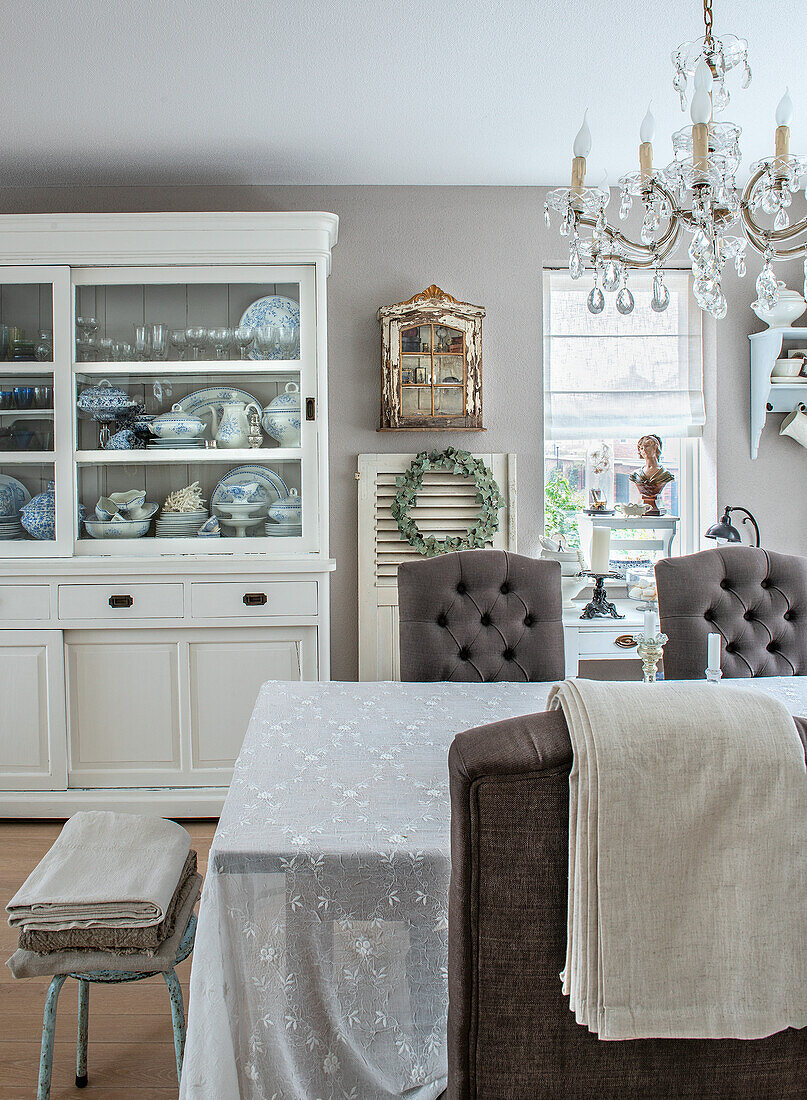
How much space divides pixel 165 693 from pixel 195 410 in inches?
42.2

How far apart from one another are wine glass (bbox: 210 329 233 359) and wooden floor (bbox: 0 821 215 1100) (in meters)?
2.06

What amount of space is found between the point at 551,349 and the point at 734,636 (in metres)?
1.73

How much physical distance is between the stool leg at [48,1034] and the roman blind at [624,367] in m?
2.70

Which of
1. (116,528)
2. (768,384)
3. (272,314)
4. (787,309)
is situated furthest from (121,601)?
(787,309)

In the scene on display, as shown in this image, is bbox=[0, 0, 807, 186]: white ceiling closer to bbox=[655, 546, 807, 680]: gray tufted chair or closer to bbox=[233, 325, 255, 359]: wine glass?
bbox=[233, 325, 255, 359]: wine glass

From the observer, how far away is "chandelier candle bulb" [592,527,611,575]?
122 inches

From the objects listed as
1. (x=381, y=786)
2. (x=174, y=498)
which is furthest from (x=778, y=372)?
(x=381, y=786)

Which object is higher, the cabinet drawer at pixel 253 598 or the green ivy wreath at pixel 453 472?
the green ivy wreath at pixel 453 472

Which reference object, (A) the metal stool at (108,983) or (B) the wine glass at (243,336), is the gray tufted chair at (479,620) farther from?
(B) the wine glass at (243,336)

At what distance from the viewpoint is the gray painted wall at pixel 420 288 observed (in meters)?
3.39

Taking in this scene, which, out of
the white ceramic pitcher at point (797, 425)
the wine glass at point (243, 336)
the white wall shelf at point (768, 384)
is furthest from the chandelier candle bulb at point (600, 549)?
the wine glass at point (243, 336)

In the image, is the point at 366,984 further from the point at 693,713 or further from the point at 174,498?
the point at 174,498

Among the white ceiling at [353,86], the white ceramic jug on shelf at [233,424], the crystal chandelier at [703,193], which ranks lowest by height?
the white ceramic jug on shelf at [233,424]

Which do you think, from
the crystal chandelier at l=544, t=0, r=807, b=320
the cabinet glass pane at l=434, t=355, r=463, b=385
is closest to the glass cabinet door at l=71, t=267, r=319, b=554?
the cabinet glass pane at l=434, t=355, r=463, b=385
